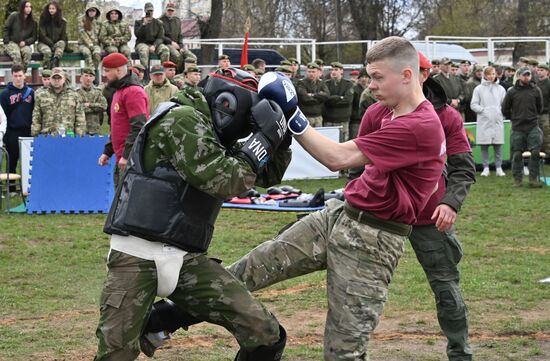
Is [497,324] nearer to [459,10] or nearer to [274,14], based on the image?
[274,14]

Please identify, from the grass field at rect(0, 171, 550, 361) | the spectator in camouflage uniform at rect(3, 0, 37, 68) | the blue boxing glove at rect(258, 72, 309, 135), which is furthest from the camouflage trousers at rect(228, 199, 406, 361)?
the spectator in camouflage uniform at rect(3, 0, 37, 68)

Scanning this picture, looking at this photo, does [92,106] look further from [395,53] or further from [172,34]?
[395,53]

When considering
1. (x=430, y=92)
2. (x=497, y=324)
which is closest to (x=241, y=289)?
(x=430, y=92)

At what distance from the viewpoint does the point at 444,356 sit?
255 inches

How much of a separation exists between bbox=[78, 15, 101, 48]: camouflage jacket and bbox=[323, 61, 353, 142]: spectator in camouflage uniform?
5.23 meters

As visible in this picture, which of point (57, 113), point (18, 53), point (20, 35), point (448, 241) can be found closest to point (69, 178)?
point (57, 113)

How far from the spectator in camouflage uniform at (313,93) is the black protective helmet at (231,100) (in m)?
12.9

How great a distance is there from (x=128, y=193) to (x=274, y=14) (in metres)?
34.8

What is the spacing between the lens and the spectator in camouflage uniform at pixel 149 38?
20.9 meters

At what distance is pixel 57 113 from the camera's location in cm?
1481

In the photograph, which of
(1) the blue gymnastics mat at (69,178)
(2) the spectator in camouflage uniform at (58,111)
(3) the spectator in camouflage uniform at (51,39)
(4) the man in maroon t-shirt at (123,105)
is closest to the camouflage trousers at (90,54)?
(3) the spectator in camouflage uniform at (51,39)

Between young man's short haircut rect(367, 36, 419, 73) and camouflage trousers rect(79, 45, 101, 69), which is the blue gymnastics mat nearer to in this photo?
camouflage trousers rect(79, 45, 101, 69)

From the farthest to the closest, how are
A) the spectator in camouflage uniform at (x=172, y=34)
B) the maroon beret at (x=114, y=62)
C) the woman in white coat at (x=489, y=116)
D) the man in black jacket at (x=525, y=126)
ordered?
the spectator in camouflage uniform at (x=172, y=34)
the woman in white coat at (x=489, y=116)
the man in black jacket at (x=525, y=126)
the maroon beret at (x=114, y=62)

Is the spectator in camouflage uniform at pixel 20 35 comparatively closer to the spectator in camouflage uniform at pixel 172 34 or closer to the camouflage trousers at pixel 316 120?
the spectator in camouflage uniform at pixel 172 34
